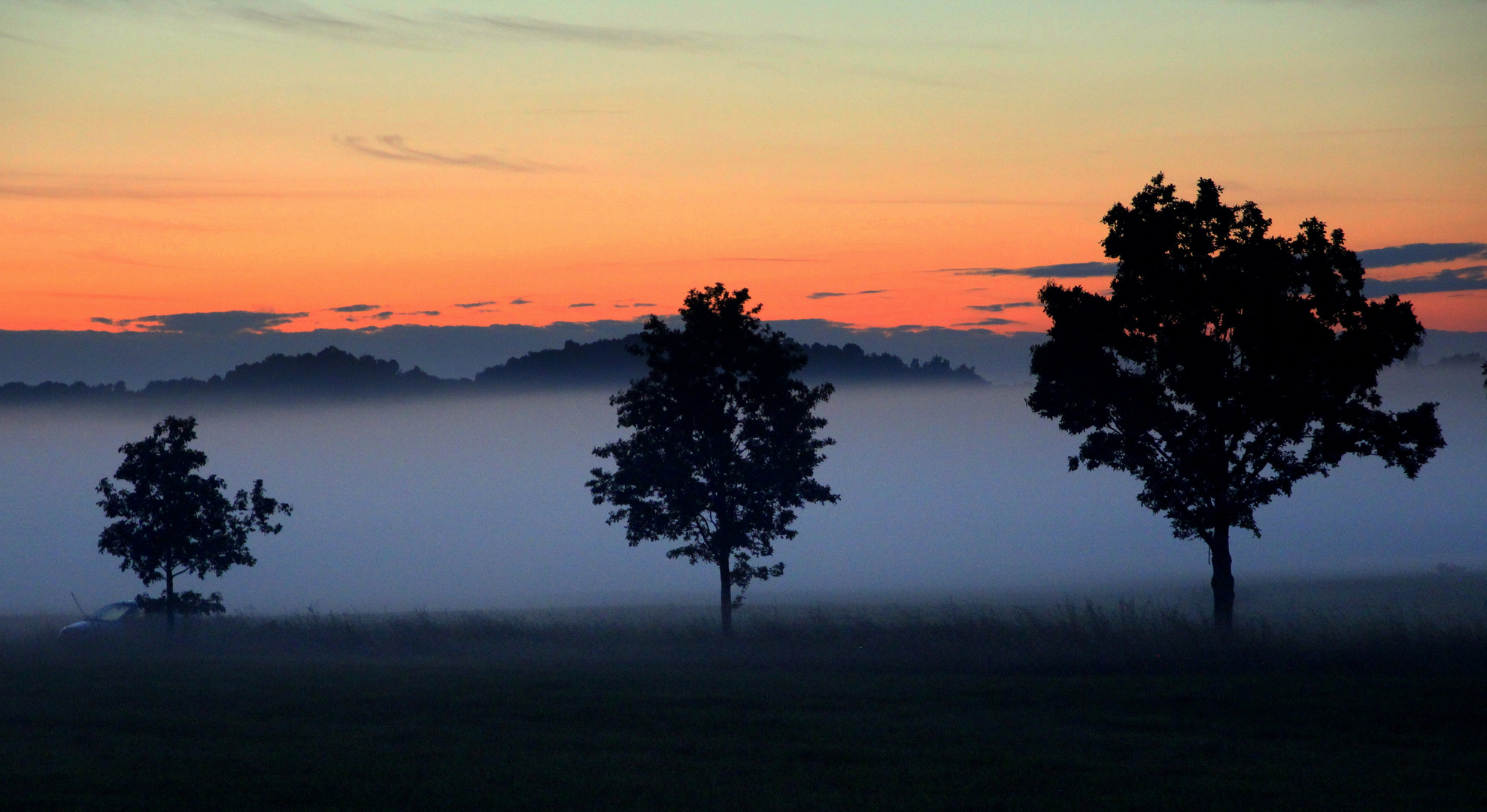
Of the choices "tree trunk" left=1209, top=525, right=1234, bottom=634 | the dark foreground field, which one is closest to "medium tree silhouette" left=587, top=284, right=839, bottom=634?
the dark foreground field

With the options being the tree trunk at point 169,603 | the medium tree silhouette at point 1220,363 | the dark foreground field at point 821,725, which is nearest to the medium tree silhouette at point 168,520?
the tree trunk at point 169,603

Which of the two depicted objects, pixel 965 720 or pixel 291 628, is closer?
pixel 965 720

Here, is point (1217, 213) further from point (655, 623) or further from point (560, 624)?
point (560, 624)

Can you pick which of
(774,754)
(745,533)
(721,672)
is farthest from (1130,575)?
(774,754)

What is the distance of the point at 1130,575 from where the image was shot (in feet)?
360

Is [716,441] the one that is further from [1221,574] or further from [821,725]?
[821,725]

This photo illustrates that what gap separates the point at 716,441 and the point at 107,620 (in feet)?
71.7

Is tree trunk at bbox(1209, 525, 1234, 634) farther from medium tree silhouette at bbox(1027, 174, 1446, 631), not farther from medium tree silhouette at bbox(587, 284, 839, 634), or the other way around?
medium tree silhouette at bbox(587, 284, 839, 634)

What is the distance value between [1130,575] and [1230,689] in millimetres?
96855

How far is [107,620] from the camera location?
133 feet

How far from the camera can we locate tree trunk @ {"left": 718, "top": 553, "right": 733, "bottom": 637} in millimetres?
30797

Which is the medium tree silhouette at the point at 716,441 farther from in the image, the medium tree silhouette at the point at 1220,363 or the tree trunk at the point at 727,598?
the medium tree silhouette at the point at 1220,363

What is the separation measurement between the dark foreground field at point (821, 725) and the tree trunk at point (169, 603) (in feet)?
35.3

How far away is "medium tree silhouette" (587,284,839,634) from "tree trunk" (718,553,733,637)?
114 millimetres
